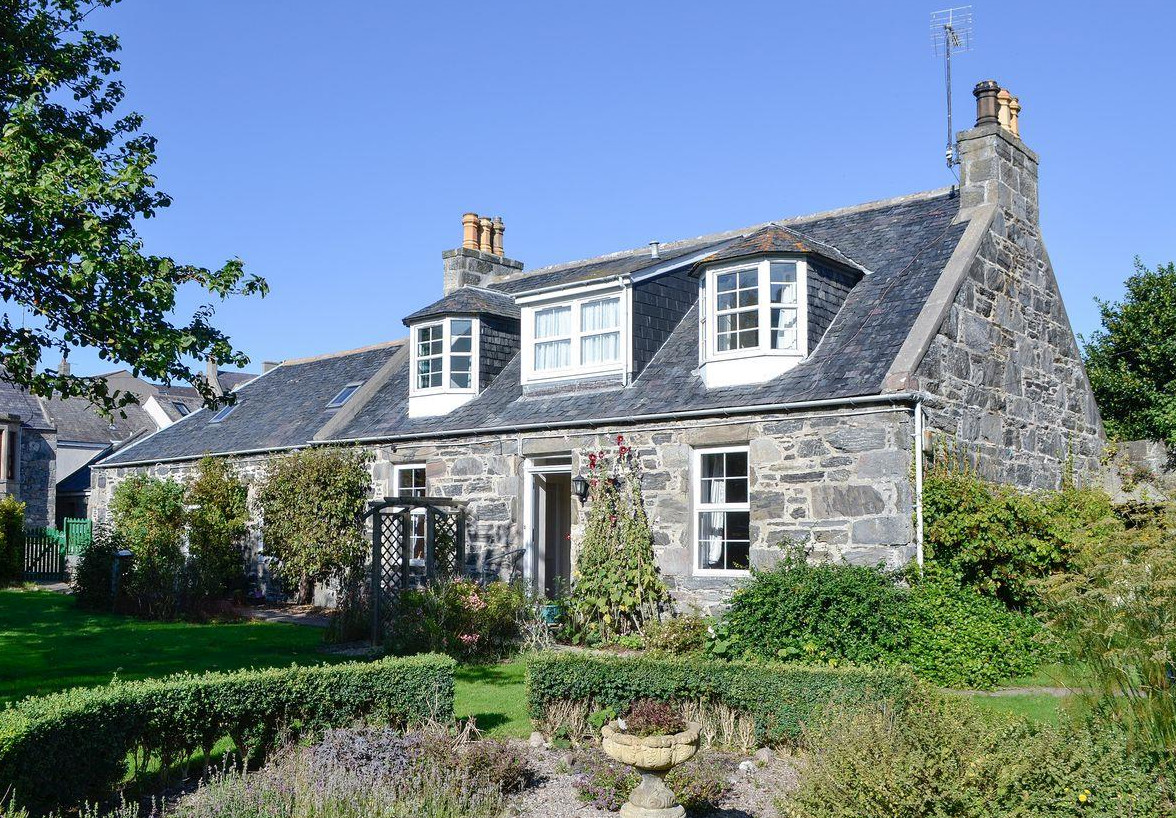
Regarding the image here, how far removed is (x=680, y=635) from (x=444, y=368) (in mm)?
8383

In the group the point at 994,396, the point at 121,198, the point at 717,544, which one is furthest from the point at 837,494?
the point at 121,198

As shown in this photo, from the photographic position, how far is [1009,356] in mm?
15656

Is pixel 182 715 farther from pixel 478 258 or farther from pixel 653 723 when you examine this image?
pixel 478 258

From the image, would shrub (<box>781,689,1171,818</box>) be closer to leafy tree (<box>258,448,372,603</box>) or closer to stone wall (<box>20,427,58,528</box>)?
leafy tree (<box>258,448,372,603</box>)

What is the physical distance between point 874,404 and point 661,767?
7298 millimetres

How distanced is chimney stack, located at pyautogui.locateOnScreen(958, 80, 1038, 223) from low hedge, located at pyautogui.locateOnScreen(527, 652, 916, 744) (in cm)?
963

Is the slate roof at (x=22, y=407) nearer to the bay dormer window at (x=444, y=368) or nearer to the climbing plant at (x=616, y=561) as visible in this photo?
the bay dormer window at (x=444, y=368)

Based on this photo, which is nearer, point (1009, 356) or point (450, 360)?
point (1009, 356)

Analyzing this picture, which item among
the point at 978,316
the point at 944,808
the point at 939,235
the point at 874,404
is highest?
the point at 939,235

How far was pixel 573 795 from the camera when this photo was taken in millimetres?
8000

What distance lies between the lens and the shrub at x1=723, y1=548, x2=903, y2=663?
38.8ft

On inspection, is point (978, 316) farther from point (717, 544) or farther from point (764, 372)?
point (717, 544)

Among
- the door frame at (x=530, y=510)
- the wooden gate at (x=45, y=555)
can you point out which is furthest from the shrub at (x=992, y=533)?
the wooden gate at (x=45, y=555)

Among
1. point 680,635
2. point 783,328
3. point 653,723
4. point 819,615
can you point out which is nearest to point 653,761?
point 653,723
